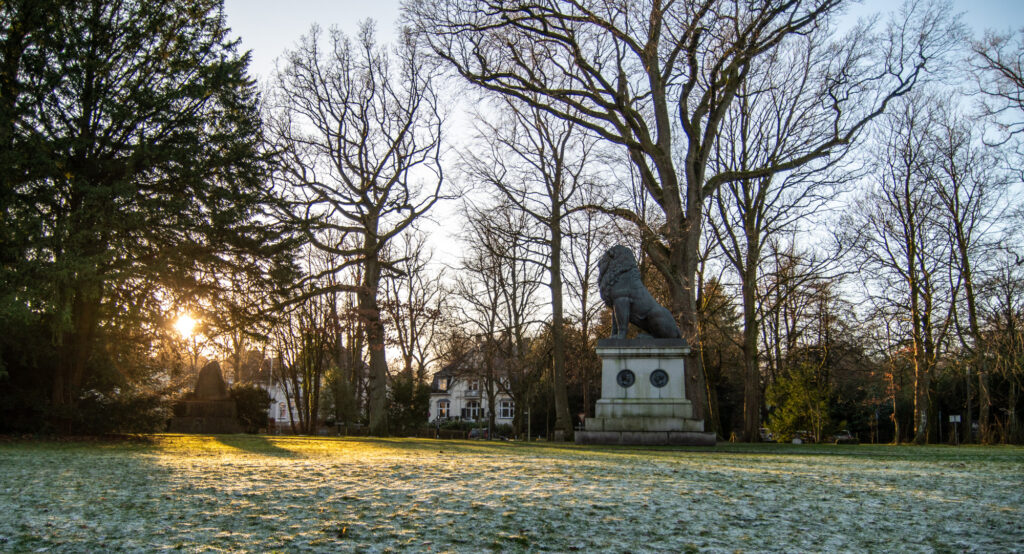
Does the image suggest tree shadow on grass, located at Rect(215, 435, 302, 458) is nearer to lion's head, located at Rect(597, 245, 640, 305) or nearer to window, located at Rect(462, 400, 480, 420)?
lion's head, located at Rect(597, 245, 640, 305)

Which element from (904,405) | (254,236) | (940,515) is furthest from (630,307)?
(904,405)

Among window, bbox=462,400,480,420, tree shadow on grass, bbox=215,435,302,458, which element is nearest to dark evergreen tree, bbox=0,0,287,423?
tree shadow on grass, bbox=215,435,302,458

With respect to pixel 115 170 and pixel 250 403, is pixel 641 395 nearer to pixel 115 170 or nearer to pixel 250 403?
pixel 115 170

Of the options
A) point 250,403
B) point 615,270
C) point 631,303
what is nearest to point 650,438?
point 631,303

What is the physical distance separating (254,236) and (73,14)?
4.82 m

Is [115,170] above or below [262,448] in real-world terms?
above

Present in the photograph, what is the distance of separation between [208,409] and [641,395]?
552 inches

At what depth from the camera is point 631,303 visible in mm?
14539

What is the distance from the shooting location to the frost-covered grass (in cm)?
350

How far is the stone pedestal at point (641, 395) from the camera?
14.1 metres

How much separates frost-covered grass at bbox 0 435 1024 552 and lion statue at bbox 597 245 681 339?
7131mm

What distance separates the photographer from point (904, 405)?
132 feet

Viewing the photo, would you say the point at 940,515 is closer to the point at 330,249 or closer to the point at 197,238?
the point at 197,238

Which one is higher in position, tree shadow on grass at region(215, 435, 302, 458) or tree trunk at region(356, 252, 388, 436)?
tree trunk at region(356, 252, 388, 436)
